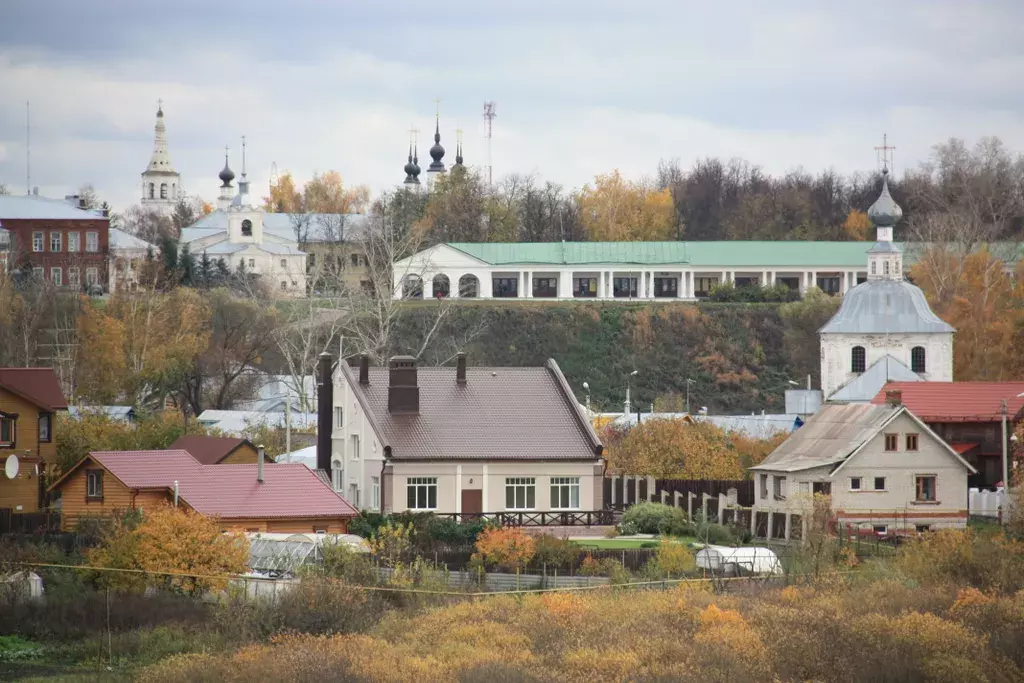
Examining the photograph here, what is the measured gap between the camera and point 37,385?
56188mm

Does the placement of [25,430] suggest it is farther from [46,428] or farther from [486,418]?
[486,418]

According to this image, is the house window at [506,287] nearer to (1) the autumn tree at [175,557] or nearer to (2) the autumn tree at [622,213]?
(2) the autumn tree at [622,213]

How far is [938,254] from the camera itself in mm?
102750

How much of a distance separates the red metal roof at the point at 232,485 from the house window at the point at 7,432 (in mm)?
6830

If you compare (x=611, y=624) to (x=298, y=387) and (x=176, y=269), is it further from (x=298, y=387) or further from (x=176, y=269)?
(x=176, y=269)

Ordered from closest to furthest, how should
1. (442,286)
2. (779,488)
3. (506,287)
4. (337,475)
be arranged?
(779,488), (337,475), (442,286), (506,287)

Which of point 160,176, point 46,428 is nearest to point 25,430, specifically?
point 46,428

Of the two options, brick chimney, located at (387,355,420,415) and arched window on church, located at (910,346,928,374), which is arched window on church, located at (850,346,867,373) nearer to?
arched window on church, located at (910,346,928,374)

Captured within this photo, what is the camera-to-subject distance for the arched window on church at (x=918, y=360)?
81438mm

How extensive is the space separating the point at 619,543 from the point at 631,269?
239 ft

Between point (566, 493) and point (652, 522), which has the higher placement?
point (566, 493)

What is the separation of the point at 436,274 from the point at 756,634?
8282cm

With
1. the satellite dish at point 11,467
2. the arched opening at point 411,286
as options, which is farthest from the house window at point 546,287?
the satellite dish at point 11,467

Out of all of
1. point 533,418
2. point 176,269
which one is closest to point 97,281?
point 176,269
